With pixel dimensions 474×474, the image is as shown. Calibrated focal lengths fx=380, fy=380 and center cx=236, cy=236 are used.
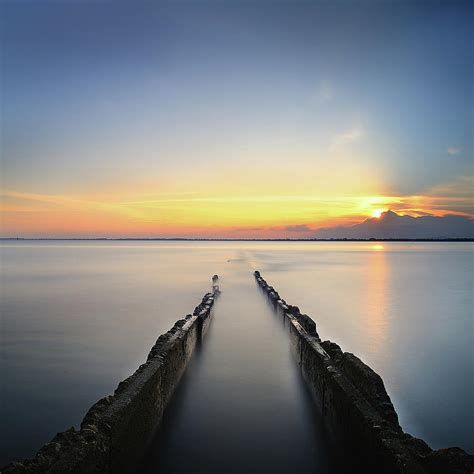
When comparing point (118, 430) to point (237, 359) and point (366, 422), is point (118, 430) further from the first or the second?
point (237, 359)

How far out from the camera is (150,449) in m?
3.88

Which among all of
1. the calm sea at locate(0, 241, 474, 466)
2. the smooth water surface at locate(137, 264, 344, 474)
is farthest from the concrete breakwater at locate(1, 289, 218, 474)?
the calm sea at locate(0, 241, 474, 466)

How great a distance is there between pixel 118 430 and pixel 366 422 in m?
2.09

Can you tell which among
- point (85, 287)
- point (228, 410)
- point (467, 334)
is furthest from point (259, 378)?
point (85, 287)

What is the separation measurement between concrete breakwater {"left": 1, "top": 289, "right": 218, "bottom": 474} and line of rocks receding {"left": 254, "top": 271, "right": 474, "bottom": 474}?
197cm

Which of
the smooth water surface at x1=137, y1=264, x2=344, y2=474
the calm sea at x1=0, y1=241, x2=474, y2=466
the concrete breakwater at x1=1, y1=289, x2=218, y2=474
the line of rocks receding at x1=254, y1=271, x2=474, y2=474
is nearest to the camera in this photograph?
the concrete breakwater at x1=1, y1=289, x2=218, y2=474

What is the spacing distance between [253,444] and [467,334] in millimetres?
9556

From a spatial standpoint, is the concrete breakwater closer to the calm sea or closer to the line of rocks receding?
the calm sea

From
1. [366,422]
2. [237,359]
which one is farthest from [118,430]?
[237,359]

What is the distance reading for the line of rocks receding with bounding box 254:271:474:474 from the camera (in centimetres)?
267

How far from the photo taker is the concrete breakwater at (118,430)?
2.57m

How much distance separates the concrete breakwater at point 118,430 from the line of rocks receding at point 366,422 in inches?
77.6

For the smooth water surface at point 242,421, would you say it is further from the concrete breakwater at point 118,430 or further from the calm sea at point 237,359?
the concrete breakwater at point 118,430

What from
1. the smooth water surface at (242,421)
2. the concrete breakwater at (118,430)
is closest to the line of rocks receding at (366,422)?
the smooth water surface at (242,421)
